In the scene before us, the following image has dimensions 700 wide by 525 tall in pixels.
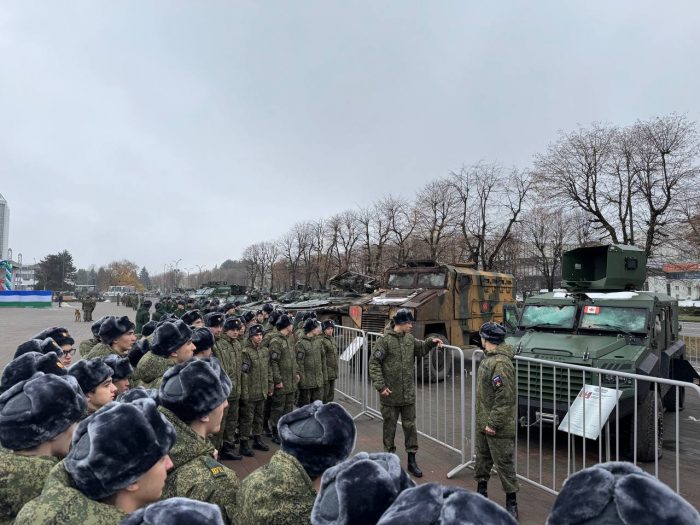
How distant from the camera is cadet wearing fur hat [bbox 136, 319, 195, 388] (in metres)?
4.66

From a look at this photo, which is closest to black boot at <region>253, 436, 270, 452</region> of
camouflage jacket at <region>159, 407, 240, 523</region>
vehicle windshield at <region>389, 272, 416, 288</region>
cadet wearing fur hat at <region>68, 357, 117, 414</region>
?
cadet wearing fur hat at <region>68, 357, 117, 414</region>

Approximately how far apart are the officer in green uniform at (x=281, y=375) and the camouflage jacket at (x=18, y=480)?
13.9ft

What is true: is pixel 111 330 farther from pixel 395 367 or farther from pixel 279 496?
pixel 279 496

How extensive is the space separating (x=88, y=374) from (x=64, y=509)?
2049 millimetres

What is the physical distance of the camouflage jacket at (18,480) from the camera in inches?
83.9

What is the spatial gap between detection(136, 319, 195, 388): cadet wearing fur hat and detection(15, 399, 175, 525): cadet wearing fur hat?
2.95 metres

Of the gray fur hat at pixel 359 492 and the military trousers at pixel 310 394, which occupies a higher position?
the gray fur hat at pixel 359 492

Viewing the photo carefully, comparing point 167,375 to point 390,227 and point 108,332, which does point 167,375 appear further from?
point 390,227

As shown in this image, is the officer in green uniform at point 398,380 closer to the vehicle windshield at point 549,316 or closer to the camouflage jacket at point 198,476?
the vehicle windshield at point 549,316

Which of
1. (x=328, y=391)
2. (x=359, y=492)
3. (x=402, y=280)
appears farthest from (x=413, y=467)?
(x=402, y=280)

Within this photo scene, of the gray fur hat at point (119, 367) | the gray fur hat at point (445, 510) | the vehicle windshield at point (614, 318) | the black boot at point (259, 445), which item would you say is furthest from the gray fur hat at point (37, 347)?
the vehicle windshield at point (614, 318)

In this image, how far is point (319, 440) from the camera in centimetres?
194

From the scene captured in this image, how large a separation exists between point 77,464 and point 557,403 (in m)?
5.16

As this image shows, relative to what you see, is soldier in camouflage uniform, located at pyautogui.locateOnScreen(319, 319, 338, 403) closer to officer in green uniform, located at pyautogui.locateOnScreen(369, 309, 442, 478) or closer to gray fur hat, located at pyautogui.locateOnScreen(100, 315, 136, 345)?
officer in green uniform, located at pyautogui.locateOnScreen(369, 309, 442, 478)
